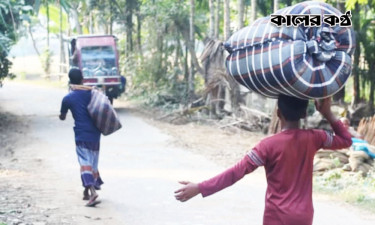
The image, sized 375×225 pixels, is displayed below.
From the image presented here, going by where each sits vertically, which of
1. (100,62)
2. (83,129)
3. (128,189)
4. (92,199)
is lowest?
(128,189)

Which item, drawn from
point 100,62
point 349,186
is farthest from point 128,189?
point 100,62

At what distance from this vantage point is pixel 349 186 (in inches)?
339

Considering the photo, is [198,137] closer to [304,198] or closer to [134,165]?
[134,165]

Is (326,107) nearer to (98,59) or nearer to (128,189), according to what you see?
(128,189)

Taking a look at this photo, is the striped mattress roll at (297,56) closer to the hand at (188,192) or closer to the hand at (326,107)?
the hand at (326,107)

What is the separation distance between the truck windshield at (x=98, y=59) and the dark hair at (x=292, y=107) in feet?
57.6

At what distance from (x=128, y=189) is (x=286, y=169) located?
528 cm

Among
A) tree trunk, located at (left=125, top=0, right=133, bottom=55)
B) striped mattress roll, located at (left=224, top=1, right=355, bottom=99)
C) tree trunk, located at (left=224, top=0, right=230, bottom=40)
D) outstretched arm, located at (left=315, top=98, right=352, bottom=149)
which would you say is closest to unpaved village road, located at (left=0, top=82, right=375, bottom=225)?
outstretched arm, located at (left=315, top=98, right=352, bottom=149)

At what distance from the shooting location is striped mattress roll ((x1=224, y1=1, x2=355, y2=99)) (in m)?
3.44

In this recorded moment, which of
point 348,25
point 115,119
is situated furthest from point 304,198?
point 115,119

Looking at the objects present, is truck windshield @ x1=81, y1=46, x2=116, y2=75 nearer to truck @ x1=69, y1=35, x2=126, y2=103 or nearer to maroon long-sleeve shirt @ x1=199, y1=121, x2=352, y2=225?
truck @ x1=69, y1=35, x2=126, y2=103

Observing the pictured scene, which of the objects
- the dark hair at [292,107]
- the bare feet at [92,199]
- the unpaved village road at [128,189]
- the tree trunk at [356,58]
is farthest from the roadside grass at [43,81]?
the dark hair at [292,107]

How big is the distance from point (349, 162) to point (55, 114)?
13.3m

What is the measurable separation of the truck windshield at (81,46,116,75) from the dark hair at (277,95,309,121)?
17556 millimetres
